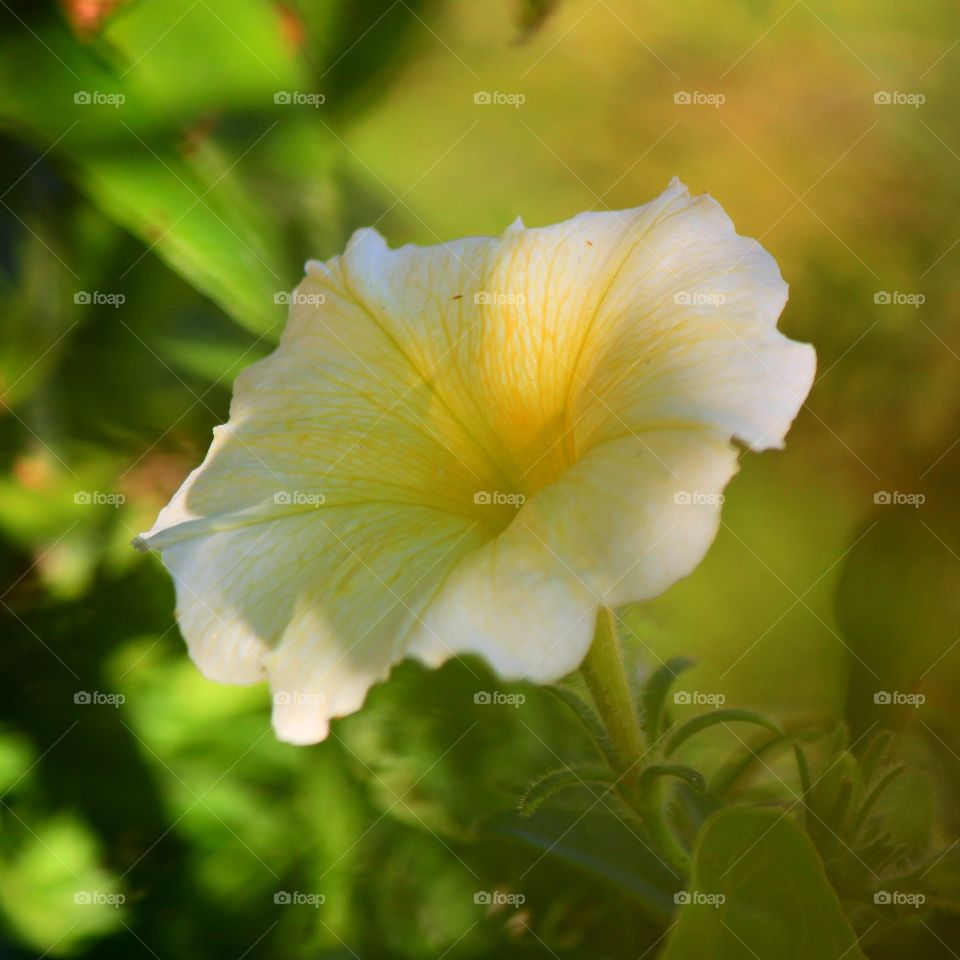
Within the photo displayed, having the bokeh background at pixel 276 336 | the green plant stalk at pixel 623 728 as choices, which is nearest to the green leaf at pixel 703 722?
the green plant stalk at pixel 623 728

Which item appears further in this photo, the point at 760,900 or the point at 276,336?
the point at 276,336

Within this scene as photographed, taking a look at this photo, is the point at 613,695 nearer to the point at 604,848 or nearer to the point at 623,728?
the point at 623,728

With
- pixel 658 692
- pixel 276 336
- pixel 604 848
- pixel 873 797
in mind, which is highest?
pixel 276 336

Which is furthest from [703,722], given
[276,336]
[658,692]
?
[276,336]

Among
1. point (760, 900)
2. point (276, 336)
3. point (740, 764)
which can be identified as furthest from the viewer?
point (276, 336)

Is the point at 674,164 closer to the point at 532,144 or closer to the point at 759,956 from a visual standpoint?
the point at 532,144

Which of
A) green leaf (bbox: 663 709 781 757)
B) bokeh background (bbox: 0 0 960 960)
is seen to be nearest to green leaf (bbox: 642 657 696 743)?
green leaf (bbox: 663 709 781 757)

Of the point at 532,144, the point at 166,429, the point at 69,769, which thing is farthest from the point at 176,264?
the point at 69,769
